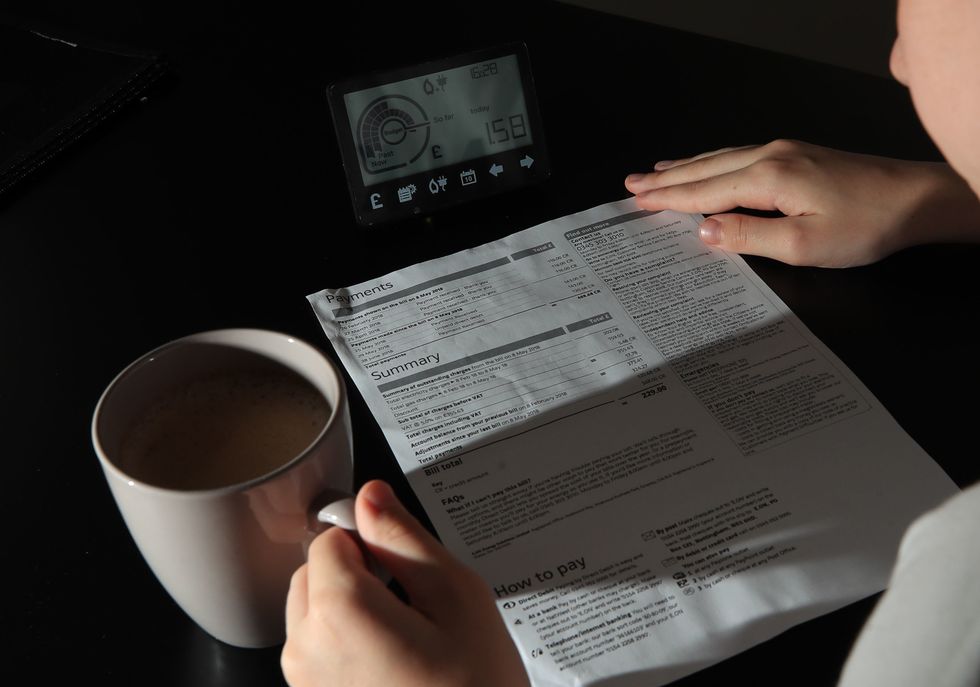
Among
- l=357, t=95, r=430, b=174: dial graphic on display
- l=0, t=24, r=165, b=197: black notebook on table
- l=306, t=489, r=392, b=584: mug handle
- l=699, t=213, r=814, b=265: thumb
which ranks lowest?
l=699, t=213, r=814, b=265: thumb

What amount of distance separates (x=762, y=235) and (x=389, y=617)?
1.48ft

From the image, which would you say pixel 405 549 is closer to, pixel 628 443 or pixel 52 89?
pixel 628 443

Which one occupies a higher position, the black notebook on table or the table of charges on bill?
the black notebook on table

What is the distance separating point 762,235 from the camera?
73 centimetres

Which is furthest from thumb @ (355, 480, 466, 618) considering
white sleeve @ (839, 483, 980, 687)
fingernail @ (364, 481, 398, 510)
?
white sleeve @ (839, 483, 980, 687)

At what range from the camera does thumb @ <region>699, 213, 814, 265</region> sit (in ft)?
2.38

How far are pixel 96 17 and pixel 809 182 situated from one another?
79cm

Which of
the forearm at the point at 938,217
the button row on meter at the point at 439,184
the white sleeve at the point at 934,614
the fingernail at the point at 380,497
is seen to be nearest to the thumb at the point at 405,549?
the fingernail at the point at 380,497

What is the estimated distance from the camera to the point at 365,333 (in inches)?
27.1

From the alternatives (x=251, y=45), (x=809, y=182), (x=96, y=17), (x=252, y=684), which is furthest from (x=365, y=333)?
(x=96, y=17)

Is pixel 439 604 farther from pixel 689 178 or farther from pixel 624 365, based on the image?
pixel 689 178

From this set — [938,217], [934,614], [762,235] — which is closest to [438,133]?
[762,235]

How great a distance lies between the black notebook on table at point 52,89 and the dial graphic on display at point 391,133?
12.2 inches

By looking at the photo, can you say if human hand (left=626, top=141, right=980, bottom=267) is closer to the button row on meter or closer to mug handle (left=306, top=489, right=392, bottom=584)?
the button row on meter
